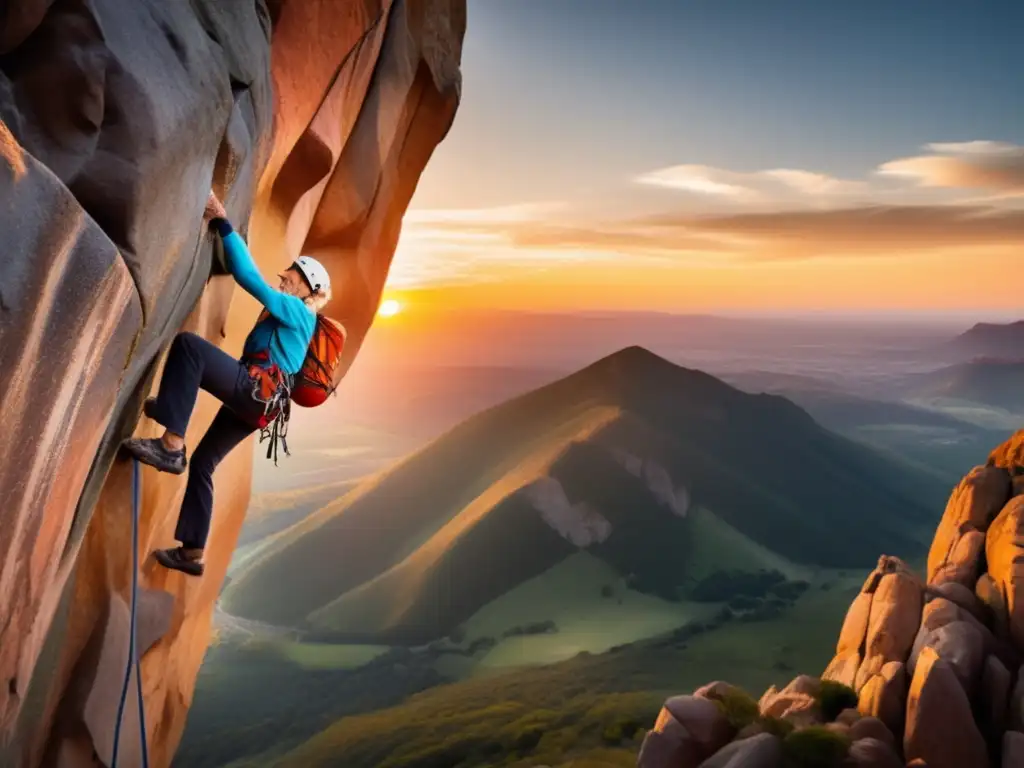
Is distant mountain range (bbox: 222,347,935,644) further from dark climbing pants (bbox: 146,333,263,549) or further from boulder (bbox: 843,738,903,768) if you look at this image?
dark climbing pants (bbox: 146,333,263,549)

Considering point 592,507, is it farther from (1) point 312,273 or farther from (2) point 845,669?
(1) point 312,273

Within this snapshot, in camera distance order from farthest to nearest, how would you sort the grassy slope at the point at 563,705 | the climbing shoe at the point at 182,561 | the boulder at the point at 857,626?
the grassy slope at the point at 563,705, the boulder at the point at 857,626, the climbing shoe at the point at 182,561

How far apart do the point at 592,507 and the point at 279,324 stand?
304 feet

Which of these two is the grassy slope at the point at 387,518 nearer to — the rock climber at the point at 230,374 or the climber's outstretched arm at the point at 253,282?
the rock climber at the point at 230,374

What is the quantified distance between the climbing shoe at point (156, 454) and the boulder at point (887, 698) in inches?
853

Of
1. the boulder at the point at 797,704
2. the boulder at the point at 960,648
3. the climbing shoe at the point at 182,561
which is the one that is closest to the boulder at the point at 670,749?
the boulder at the point at 797,704

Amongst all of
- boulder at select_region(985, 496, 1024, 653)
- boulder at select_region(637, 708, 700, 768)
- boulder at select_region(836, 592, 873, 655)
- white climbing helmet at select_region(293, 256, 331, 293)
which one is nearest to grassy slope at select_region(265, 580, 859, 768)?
boulder at select_region(836, 592, 873, 655)

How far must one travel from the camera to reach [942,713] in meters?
20.2

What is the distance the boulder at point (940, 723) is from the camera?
19.8 m

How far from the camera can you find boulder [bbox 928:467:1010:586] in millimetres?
25969

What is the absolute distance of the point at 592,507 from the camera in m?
98.2

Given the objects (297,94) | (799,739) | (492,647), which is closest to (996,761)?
(799,739)

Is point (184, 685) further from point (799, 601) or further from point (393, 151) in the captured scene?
point (799, 601)

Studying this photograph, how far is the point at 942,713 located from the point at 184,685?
65.7 ft
